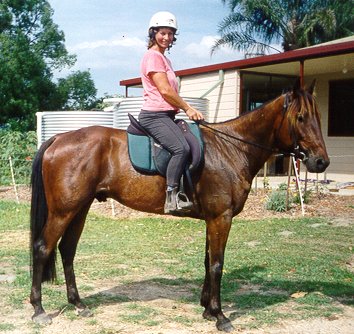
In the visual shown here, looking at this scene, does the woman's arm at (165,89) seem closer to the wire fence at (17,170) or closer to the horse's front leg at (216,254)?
the horse's front leg at (216,254)

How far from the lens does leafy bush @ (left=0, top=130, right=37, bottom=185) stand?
16875 millimetres

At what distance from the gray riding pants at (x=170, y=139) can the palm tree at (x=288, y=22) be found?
93.2ft

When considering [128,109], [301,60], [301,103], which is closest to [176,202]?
[301,103]

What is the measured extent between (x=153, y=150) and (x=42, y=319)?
1887 mm

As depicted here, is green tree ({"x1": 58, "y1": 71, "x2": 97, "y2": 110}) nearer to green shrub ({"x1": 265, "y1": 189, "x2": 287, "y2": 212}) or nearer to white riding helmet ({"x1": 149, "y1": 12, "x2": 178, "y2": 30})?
green shrub ({"x1": 265, "y1": 189, "x2": 287, "y2": 212})

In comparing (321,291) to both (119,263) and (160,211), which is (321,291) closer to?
(160,211)

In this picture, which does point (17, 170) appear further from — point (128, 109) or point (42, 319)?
point (42, 319)

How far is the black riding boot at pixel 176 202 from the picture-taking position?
4.75 meters

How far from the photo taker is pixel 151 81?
15.9ft

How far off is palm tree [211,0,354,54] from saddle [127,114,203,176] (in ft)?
92.9

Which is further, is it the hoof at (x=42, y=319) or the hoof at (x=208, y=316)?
the hoof at (x=208, y=316)

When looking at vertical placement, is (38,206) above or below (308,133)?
below

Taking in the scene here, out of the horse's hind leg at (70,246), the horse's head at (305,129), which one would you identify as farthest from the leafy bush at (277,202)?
the horse's hind leg at (70,246)

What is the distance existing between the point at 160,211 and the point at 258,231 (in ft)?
15.2
